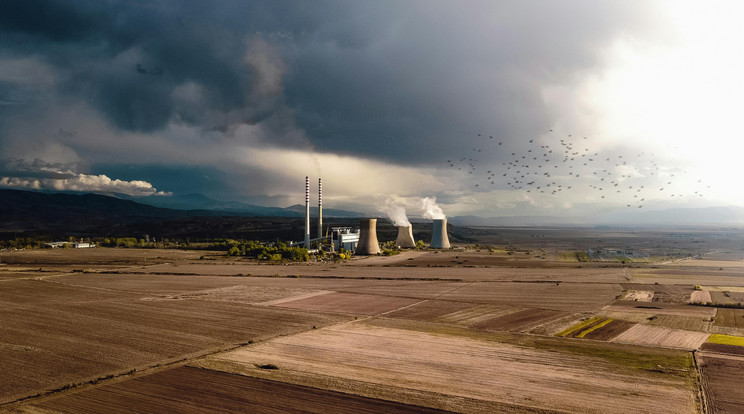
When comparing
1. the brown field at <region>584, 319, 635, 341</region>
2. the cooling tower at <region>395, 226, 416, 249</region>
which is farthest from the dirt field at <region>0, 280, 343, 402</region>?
the cooling tower at <region>395, 226, 416, 249</region>

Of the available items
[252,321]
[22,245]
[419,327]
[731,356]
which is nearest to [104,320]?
[252,321]

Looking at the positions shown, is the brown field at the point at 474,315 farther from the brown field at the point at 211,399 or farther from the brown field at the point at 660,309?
the brown field at the point at 211,399

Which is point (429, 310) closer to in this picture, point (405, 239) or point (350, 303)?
point (350, 303)

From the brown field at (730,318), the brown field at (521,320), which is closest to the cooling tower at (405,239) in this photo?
the brown field at (521,320)

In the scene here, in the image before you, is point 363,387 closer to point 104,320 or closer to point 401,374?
point 401,374

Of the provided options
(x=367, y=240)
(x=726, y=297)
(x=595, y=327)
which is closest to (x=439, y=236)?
(x=367, y=240)

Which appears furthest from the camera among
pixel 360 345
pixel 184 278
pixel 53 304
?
pixel 184 278
